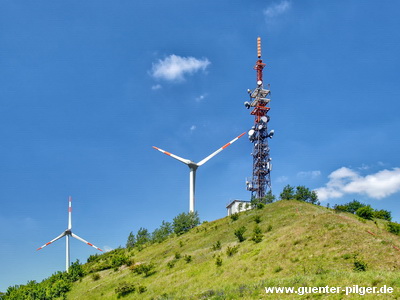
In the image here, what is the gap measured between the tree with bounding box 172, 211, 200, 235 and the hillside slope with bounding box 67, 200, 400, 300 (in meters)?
29.4

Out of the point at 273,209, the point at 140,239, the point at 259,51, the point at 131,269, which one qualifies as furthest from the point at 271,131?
the point at 131,269

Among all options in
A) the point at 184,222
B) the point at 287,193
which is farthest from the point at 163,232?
the point at 287,193

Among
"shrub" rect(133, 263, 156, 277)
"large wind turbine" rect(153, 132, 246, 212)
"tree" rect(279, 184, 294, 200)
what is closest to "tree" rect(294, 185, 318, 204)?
"tree" rect(279, 184, 294, 200)

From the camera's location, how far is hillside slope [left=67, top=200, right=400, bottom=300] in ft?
91.4

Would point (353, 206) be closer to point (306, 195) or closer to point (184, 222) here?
point (306, 195)

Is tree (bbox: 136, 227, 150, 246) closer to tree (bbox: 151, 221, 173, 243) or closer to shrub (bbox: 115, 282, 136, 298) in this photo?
tree (bbox: 151, 221, 173, 243)

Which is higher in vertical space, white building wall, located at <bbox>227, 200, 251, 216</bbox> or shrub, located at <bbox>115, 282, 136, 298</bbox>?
white building wall, located at <bbox>227, 200, 251, 216</bbox>

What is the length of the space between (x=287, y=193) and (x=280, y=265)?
59.3 metres

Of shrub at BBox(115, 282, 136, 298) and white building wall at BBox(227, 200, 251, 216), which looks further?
white building wall at BBox(227, 200, 251, 216)

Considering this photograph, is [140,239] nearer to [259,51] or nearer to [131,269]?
[131,269]

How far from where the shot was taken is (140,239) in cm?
10706

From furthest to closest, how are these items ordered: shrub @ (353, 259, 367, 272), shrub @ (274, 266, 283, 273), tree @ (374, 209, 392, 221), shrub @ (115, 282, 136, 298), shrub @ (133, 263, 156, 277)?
1. tree @ (374, 209, 392, 221)
2. shrub @ (133, 263, 156, 277)
3. shrub @ (115, 282, 136, 298)
4. shrub @ (274, 266, 283, 273)
5. shrub @ (353, 259, 367, 272)

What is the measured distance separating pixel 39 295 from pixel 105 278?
13.2 m

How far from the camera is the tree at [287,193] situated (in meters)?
91.0
